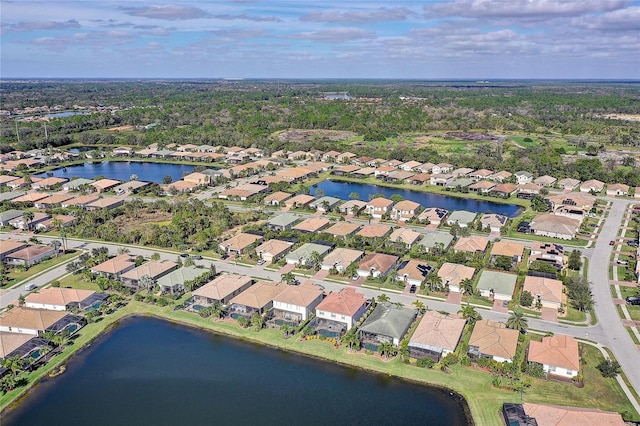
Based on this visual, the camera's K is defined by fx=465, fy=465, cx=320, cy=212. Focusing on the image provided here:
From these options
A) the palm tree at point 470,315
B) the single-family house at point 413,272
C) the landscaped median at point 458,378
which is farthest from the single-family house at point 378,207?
the landscaped median at point 458,378

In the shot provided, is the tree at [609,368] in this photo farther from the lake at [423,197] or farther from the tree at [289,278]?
the lake at [423,197]

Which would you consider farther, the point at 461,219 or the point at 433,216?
the point at 433,216

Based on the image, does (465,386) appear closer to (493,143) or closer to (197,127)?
(493,143)

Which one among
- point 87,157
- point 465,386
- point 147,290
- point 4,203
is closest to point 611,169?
point 465,386

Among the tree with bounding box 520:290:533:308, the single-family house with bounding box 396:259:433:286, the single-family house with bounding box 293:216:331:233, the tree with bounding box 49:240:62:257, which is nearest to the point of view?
the tree with bounding box 520:290:533:308

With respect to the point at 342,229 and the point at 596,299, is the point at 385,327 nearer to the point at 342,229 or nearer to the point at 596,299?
the point at 596,299

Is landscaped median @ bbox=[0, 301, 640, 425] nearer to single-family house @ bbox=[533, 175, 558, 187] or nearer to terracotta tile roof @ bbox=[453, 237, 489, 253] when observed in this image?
terracotta tile roof @ bbox=[453, 237, 489, 253]

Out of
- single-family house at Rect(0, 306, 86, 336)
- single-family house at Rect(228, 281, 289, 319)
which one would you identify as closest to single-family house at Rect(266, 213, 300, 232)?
single-family house at Rect(228, 281, 289, 319)

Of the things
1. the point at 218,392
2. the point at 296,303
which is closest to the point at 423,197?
the point at 296,303
